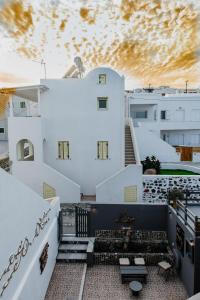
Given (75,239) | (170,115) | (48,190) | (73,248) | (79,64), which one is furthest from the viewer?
(170,115)

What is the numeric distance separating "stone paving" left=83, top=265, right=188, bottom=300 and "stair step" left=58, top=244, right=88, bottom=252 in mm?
1171

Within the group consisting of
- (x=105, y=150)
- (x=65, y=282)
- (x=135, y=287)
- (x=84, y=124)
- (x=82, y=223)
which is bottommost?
(x=65, y=282)

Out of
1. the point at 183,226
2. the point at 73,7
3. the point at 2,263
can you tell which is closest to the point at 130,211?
the point at 183,226

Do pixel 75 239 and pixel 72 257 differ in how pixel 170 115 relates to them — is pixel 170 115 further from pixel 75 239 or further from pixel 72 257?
pixel 72 257

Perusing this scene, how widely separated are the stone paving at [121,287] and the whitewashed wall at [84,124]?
331 inches

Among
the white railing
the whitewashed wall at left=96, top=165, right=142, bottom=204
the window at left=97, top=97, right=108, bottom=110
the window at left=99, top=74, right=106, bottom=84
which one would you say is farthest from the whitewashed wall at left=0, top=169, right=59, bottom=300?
the window at left=99, top=74, right=106, bottom=84

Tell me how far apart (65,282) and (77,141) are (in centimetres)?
1033

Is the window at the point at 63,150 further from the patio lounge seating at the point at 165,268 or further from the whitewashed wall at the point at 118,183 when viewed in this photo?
the patio lounge seating at the point at 165,268

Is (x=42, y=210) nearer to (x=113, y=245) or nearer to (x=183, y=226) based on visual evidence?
(x=113, y=245)

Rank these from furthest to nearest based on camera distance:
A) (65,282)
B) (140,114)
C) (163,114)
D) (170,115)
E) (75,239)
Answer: (140,114)
(163,114)
(170,115)
(75,239)
(65,282)

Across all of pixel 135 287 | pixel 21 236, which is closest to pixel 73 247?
pixel 135 287

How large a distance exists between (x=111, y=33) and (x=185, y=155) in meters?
20.0

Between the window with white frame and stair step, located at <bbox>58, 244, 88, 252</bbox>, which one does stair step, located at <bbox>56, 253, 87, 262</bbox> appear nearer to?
stair step, located at <bbox>58, 244, 88, 252</bbox>

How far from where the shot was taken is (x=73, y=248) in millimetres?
11656
